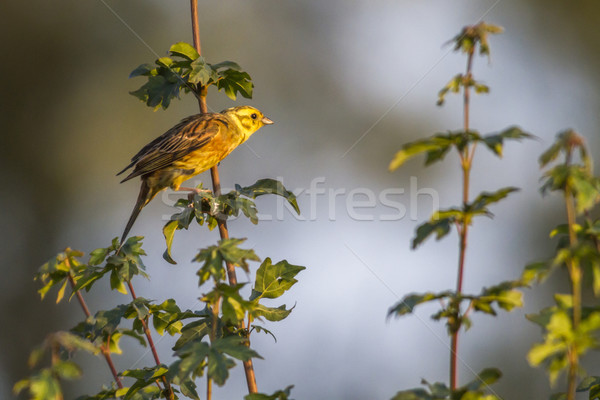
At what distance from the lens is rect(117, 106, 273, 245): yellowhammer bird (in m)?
4.95

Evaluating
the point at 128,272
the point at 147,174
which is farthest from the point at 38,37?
the point at 128,272

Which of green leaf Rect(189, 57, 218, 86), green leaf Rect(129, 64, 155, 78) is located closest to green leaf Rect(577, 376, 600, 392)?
green leaf Rect(189, 57, 218, 86)

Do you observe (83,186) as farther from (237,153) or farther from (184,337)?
(184,337)

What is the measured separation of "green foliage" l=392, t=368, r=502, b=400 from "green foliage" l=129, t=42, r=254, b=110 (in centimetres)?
Answer: 166

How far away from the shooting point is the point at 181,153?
5016mm

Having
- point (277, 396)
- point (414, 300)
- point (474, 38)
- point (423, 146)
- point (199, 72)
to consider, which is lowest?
point (277, 396)

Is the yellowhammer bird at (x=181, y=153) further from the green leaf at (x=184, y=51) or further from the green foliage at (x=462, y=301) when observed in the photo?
the green foliage at (x=462, y=301)

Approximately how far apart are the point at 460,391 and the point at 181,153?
391cm

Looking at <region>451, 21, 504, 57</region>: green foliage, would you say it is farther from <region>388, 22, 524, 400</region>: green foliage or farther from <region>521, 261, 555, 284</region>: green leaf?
<region>521, 261, 555, 284</region>: green leaf

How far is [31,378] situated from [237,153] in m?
6.21

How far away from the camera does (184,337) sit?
7.55 feet

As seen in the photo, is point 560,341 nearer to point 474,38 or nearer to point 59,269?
point 474,38

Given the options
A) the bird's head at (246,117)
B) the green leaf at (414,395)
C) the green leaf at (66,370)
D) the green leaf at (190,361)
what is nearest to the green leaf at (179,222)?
the green leaf at (190,361)

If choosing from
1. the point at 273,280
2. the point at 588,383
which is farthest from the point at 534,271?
the point at 273,280
